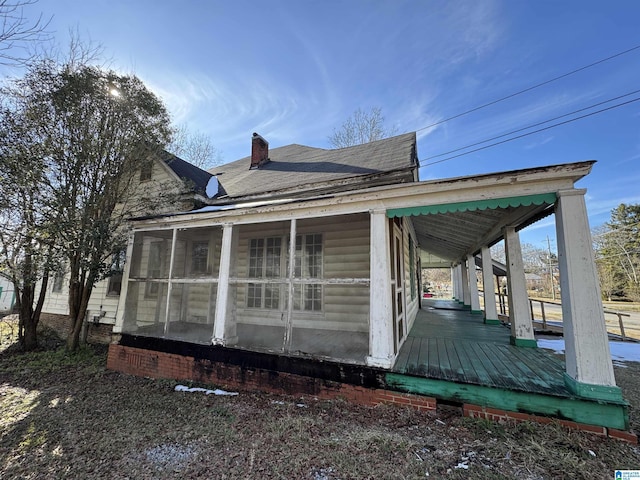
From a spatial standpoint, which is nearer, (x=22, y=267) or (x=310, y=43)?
(x=22, y=267)

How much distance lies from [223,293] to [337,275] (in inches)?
107

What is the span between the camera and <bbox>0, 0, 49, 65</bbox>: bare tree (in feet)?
11.0

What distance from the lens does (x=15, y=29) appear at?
138 inches

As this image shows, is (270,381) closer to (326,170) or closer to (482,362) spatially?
(482,362)

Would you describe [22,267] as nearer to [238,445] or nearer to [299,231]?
[299,231]

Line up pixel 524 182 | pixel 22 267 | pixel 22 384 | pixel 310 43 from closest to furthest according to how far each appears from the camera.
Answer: pixel 524 182 → pixel 22 384 → pixel 22 267 → pixel 310 43

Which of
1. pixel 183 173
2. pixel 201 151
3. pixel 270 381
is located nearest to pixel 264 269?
→ pixel 270 381

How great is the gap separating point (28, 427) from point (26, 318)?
5443 millimetres

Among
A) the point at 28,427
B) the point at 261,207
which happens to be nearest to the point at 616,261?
the point at 261,207

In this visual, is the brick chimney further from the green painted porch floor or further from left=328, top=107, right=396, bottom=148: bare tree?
left=328, top=107, right=396, bottom=148: bare tree

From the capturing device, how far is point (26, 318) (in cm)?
707

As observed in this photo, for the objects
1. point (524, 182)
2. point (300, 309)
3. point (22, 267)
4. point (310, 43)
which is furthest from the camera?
point (310, 43)

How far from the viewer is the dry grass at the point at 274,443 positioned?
93.4 inches

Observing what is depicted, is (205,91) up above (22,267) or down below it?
above
